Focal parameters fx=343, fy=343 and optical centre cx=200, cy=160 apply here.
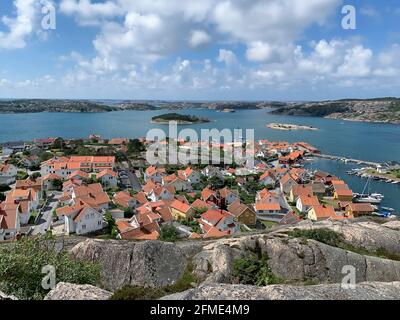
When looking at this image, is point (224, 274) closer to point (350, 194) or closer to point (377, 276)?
point (377, 276)

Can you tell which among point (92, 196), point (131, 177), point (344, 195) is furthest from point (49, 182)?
point (344, 195)

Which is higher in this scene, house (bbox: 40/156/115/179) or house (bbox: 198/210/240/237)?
house (bbox: 40/156/115/179)

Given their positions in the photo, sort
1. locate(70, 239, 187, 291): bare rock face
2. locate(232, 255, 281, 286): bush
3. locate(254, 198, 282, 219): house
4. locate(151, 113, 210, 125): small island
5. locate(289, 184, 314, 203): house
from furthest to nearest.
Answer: locate(151, 113, 210, 125): small island
locate(289, 184, 314, 203): house
locate(254, 198, 282, 219): house
locate(70, 239, 187, 291): bare rock face
locate(232, 255, 281, 286): bush

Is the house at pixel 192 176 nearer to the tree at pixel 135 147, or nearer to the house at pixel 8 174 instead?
the tree at pixel 135 147

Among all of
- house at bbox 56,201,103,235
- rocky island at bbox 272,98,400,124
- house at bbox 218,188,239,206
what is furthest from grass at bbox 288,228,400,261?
rocky island at bbox 272,98,400,124

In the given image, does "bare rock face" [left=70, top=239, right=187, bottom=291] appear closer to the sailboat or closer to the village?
the village

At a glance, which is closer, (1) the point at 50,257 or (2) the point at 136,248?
(1) the point at 50,257
